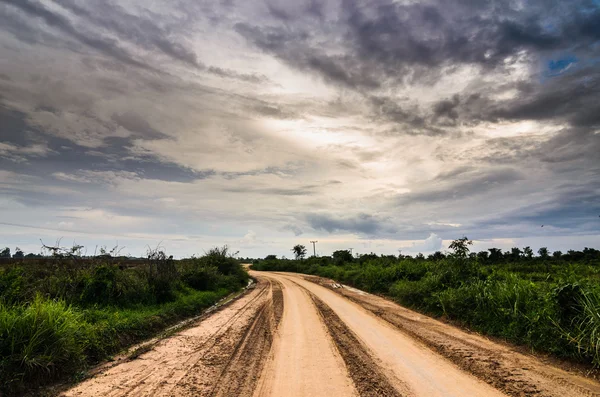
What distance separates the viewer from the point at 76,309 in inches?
392

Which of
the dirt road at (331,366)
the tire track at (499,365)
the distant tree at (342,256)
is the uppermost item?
the distant tree at (342,256)

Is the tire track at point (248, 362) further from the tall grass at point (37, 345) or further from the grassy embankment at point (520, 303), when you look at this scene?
the grassy embankment at point (520, 303)

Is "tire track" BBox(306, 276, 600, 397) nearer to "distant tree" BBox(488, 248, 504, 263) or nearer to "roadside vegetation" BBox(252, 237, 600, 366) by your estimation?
"roadside vegetation" BBox(252, 237, 600, 366)

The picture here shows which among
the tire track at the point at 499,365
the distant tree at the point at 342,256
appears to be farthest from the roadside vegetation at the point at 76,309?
the distant tree at the point at 342,256

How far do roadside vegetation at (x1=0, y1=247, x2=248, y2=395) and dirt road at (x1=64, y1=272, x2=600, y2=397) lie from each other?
83 centimetres

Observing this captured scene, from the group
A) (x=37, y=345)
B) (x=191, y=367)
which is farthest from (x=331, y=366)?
(x=37, y=345)

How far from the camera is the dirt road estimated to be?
18.9 ft

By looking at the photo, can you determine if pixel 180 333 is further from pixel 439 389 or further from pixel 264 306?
pixel 439 389

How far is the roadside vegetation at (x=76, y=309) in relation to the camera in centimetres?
606

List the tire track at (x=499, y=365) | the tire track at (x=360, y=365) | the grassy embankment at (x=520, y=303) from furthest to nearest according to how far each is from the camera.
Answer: the grassy embankment at (x=520, y=303)
the tire track at (x=499, y=365)
the tire track at (x=360, y=365)

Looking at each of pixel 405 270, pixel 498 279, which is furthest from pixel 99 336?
pixel 405 270

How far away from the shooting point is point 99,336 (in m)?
8.09

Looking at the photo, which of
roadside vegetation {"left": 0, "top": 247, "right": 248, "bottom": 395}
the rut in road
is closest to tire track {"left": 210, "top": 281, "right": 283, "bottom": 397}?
the rut in road

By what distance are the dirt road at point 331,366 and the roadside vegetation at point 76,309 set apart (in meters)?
0.83
